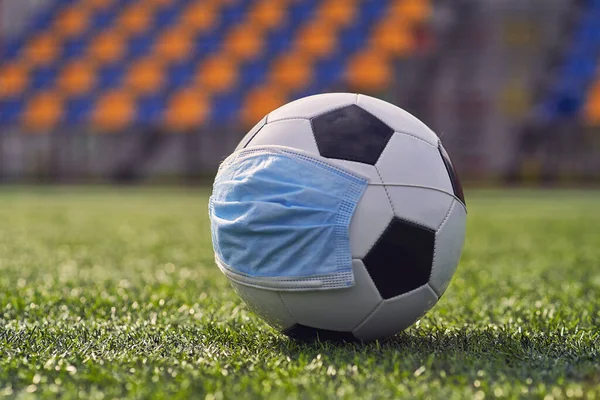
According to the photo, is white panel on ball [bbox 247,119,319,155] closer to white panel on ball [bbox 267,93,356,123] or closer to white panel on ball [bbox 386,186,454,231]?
white panel on ball [bbox 267,93,356,123]

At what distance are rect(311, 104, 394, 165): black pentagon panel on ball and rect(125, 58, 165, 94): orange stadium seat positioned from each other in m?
14.0

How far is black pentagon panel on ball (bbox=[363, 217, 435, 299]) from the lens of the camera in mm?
2008

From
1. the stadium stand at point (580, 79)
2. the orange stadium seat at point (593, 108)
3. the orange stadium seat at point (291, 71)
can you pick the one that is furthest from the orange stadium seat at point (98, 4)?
the orange stadium seat at point (593, 108)

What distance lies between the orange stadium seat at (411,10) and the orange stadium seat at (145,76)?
5.20m

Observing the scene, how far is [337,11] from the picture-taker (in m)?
Result: 15.7

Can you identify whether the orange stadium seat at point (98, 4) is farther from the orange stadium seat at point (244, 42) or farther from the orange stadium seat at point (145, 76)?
the orange stadium seat at point (244, 42)

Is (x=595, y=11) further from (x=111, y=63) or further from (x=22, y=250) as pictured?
(x=22, y=250)

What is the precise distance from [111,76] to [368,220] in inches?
593

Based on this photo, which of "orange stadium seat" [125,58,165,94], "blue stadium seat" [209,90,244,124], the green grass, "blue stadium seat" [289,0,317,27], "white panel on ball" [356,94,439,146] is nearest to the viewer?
the green grass

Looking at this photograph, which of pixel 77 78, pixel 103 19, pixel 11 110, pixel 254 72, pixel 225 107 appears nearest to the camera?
pixel 225 107

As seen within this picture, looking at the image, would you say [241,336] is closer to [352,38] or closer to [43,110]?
[352,38]

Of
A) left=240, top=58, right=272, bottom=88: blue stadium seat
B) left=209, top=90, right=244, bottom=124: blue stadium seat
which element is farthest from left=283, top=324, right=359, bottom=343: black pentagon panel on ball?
left=240, top=58, right=272, bottom=88: blue stadium seat

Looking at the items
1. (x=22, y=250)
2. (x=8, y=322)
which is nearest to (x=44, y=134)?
(x=22, y=250)

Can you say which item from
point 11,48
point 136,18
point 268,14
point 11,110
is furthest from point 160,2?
point 11,110
